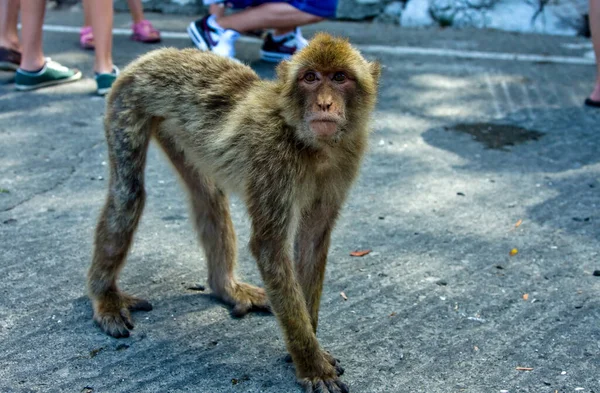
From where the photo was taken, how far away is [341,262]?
4391 millimetres

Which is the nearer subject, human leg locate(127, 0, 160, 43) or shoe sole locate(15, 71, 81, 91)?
shoe sole locate(15, 71, 81, 91)

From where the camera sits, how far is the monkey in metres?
3.26

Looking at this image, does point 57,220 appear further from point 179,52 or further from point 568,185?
point 568,185

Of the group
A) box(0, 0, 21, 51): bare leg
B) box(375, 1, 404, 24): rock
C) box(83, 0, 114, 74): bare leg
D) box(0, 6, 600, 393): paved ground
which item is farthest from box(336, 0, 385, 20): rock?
box(0, 0, 21, 51): bare leg

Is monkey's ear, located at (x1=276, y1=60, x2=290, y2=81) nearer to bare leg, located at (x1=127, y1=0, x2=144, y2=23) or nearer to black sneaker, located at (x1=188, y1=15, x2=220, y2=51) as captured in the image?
black sneaker, located at (x1=188, y1=15, x2=220, y2=51)

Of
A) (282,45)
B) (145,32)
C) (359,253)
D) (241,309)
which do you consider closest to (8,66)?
Answer: (145,32)

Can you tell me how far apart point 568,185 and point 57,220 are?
3.41 meters

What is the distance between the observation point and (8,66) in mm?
7410

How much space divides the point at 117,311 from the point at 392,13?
714 centimetres

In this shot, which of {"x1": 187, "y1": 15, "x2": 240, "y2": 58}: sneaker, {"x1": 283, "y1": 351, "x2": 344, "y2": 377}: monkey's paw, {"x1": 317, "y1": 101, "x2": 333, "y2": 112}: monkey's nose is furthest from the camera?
{"x1": 187, "y1": 15, "x2": 240, "y2": 58}: sneaker

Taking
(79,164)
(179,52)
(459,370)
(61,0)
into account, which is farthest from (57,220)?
(61,0)

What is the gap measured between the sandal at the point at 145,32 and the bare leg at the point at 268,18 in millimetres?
1202

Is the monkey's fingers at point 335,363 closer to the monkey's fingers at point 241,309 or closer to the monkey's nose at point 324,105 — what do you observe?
the monkey's fingers at point 241,309

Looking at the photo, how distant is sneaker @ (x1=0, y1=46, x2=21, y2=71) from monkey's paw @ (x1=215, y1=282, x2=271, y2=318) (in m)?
4.50
